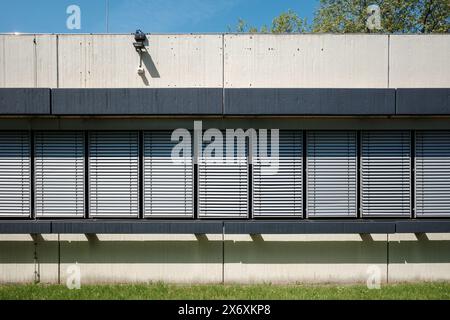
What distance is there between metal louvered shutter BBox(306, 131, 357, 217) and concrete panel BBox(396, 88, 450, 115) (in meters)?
1.14

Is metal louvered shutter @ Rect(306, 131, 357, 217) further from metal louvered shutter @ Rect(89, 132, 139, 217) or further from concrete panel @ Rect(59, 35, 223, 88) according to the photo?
metal louvered shutter @ Rect(89, 132, 139, 217)

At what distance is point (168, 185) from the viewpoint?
6766 mm

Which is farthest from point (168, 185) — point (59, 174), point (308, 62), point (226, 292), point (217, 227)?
point (308, 62)

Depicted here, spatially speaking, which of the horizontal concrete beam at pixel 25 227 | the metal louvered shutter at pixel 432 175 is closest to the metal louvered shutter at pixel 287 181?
the metal louvered shutter at pixel 432 175

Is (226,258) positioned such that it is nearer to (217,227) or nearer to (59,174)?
(217,227)

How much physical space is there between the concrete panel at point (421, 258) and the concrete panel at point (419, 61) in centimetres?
340

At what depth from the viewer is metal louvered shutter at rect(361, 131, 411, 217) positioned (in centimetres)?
679

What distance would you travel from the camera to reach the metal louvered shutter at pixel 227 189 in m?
6.76

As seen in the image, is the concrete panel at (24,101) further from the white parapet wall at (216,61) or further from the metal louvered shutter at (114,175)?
the metal louvered shutter at (114,175)

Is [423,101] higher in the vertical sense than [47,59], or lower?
lower

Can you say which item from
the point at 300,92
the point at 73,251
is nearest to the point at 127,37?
the point at 300,92

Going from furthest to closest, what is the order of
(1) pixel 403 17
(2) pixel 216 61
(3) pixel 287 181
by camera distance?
(1) pixel 403 17
(3) pixel 287 181
(2) pixel 216 61

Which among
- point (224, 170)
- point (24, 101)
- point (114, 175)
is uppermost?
point (24, 101)

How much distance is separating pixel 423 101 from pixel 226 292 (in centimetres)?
567
